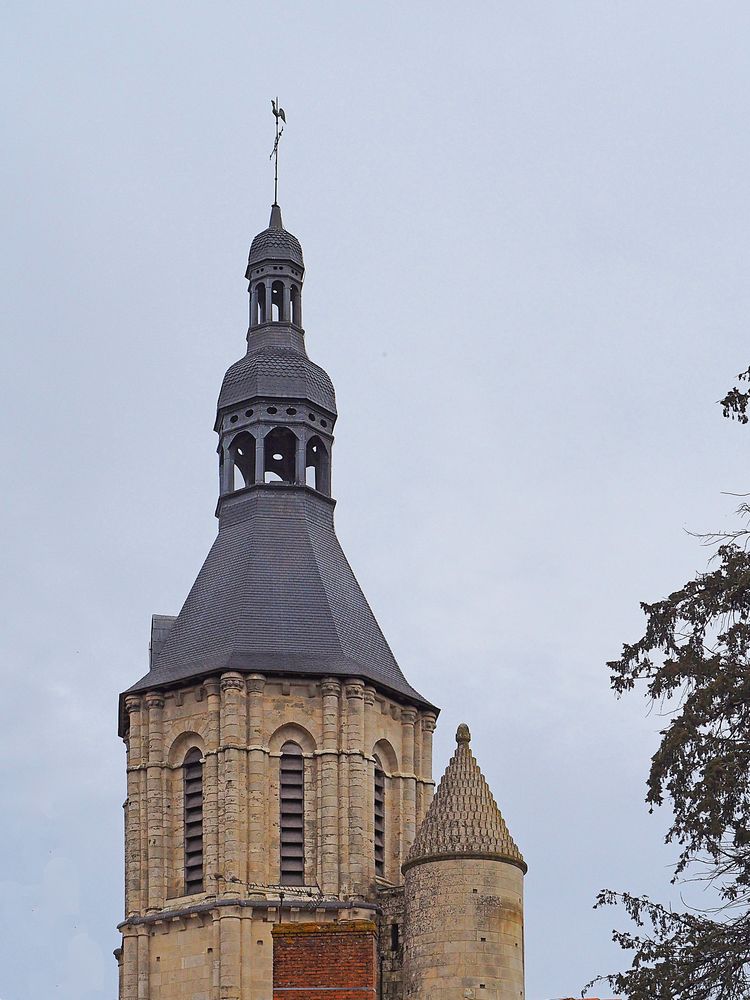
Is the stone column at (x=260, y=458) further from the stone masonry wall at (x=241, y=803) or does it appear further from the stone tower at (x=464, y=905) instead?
the stone tower at (x=464, y=905)

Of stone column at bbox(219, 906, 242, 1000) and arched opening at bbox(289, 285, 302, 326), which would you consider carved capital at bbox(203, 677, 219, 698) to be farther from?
arched opening at bbox(289, 285, 302, 326)

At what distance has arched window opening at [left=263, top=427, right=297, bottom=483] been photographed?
63.3 m

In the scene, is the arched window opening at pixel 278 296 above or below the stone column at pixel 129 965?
above

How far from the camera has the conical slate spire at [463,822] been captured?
169ft

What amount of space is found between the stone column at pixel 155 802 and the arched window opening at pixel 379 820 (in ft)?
17.0

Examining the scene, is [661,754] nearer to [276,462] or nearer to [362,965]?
[362,965]

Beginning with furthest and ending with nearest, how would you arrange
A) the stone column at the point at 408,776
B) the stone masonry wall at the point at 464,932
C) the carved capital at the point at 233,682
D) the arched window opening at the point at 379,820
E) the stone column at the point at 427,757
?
1. the stone column at the point at 427,757
2. the stone column at the point at 408,776
3. the arched window opening at the point at 379,820
4. the carved capital at the point at 233,682
5. the stone masonry wall at the point at 464,932

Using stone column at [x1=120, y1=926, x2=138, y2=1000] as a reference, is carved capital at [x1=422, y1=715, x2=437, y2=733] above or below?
above

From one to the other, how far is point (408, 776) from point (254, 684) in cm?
484

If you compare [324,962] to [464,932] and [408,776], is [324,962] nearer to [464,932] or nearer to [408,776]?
[464,932]

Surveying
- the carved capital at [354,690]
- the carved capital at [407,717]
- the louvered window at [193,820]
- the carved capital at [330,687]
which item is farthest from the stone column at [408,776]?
the louvered window at [193,820]

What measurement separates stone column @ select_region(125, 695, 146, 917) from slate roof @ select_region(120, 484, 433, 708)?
761 mm

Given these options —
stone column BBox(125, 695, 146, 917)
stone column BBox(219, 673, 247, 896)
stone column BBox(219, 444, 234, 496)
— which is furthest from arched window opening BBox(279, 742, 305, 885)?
stone column BBox(219, 444, 234, 496)

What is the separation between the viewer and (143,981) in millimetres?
55781
